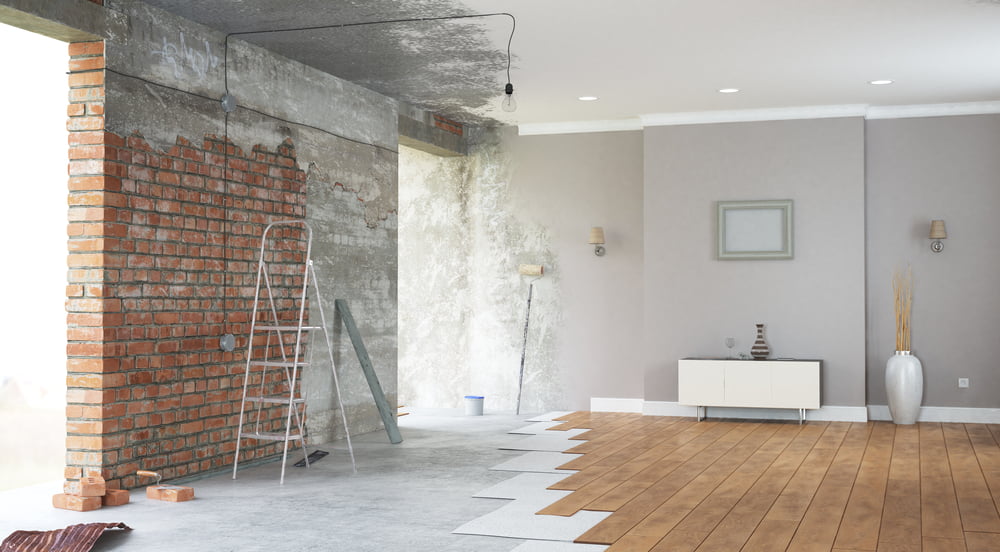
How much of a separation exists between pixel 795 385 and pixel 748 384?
0.41 m

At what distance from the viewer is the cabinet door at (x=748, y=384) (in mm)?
8766

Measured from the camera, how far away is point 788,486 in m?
5.71

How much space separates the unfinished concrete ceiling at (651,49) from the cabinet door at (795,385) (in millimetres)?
2403

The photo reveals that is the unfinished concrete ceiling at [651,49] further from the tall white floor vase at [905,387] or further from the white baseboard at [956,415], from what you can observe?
the white baseboard at [956,415]

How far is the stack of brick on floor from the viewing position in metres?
5.02

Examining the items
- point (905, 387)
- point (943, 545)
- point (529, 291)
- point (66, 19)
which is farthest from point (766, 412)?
point (66, 19)

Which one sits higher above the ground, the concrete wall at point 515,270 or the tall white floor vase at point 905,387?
the concrete wall at point 515,270

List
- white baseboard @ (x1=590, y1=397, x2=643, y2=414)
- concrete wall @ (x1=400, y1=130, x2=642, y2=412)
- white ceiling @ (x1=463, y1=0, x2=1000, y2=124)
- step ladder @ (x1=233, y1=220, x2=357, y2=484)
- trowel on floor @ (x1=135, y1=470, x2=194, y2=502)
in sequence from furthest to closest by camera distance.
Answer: concrete wall @ (x1=400, y1=130, x2=642, y2=412) → white baseboard @ (x1=590, y1=397, x2=643, y2=414) → step ladder @ (x1=233, y1=220, x2=357, y2=484) → white ceiling @ (x1=463, y1=0, x2=1000, y2=124) → trowel on floor @ (x1=135, y1=470, x2=194, y2=502)

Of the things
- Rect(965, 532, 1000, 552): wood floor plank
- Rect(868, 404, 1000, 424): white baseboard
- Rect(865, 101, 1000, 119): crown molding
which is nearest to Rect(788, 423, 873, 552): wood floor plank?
Rect(965, 532, 1000, 552): wood floor plank

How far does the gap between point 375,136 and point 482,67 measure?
1332 millimetres

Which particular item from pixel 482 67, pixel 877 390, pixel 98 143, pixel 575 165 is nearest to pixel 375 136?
pixel 482 67

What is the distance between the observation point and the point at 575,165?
1001 centimetres

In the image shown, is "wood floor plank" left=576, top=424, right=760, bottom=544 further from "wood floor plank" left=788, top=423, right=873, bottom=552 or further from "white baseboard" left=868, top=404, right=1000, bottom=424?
"white baseboard" left=868, top=404, right=1000, bottom=424

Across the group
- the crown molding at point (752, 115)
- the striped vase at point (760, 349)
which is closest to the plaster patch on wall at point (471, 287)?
the crown molding at point (752, 115)
